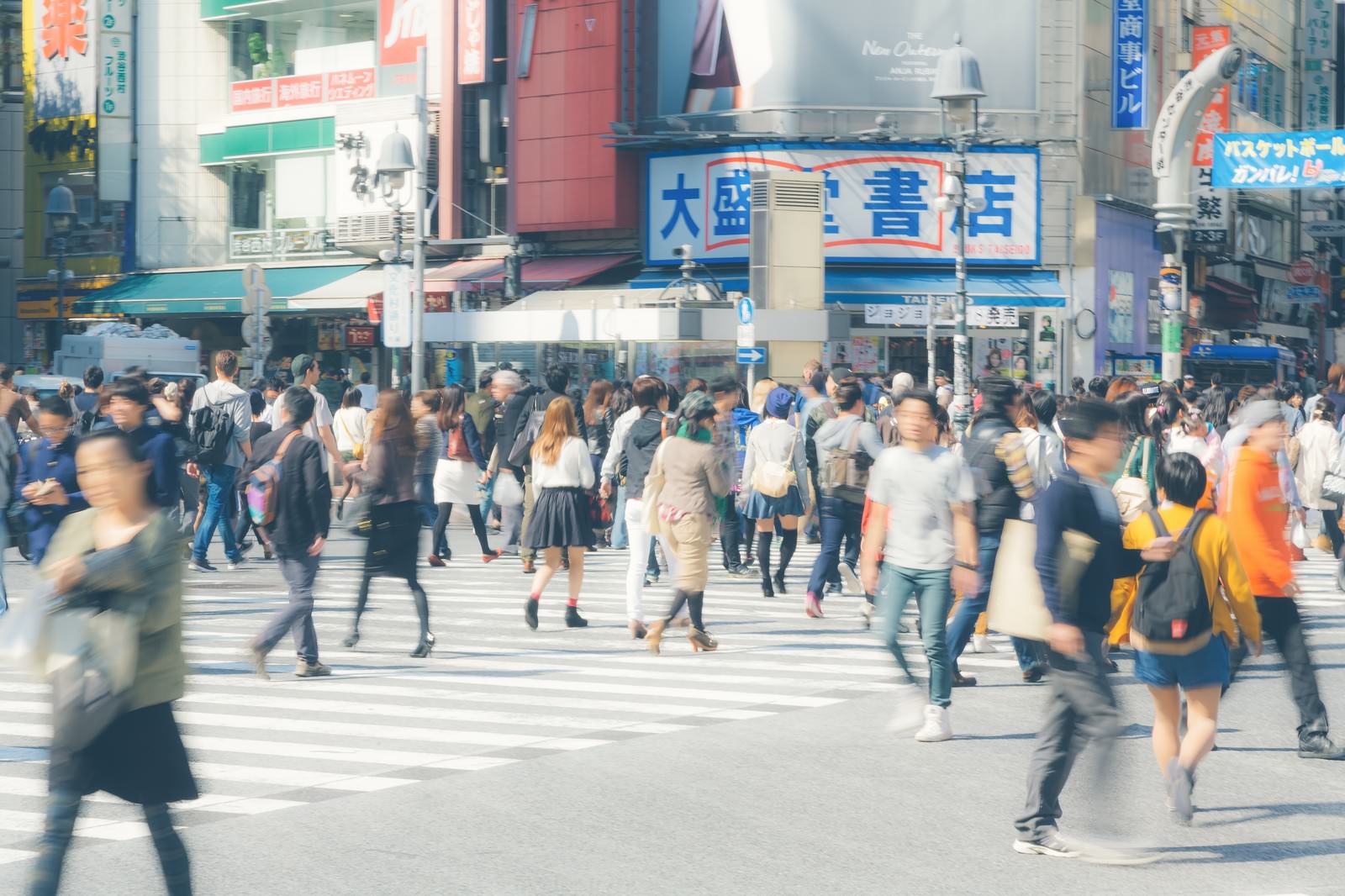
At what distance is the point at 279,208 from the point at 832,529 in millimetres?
29481

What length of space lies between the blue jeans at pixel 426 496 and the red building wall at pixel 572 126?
1714cm

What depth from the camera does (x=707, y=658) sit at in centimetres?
1173

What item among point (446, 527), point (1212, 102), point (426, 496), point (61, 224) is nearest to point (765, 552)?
point (426, 496)

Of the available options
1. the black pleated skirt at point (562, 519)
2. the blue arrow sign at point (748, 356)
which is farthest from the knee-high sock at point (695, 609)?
the blue arrow sign at point (748, 356)

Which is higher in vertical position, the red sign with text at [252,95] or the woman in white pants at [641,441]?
the red sign with text at [252,95]

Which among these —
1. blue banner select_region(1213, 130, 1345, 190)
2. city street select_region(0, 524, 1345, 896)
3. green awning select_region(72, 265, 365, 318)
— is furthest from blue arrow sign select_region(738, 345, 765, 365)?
green awning select_region(72, 265, 365, 318)

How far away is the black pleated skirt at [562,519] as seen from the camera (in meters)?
12.5

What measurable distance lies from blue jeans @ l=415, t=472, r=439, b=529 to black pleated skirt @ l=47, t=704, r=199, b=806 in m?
6.07

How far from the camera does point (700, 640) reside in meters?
11.8

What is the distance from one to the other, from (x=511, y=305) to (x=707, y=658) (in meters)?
22.0

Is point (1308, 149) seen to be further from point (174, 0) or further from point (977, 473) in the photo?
point (174, 0)

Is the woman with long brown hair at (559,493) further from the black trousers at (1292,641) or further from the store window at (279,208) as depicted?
the store window at (279,208)

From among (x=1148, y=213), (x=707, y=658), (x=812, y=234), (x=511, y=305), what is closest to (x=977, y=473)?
(x=707, y=658)

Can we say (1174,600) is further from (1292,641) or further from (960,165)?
(960,165)
